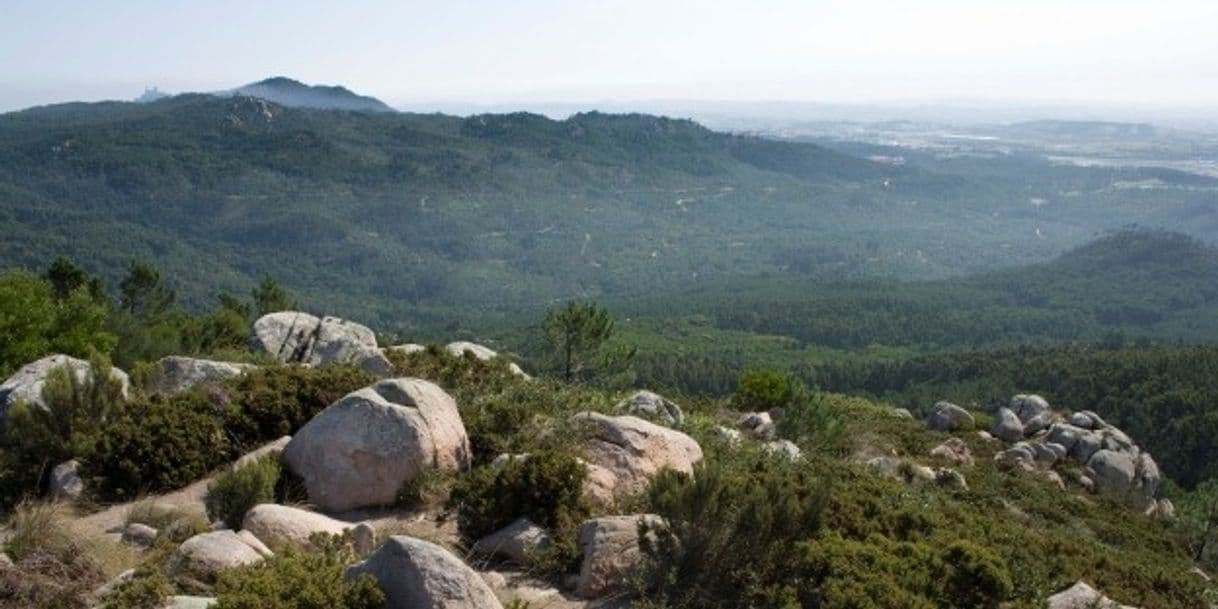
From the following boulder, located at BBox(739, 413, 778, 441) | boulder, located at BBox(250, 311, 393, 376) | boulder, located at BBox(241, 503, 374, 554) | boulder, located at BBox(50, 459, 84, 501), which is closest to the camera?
boulder, located at BBox(241, 503, 374, 554)

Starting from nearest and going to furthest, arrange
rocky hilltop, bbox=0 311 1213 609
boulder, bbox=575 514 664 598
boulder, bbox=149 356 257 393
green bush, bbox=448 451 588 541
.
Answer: rocky hilltop, bbox=0 311 1213 609, boulder, bbox=575 514 664 598, green bush, bbox=448 451 588 541, boulder, bbox=149 356 257 393

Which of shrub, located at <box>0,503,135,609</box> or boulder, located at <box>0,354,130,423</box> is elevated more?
shrub, located at <box>0,503,135,609</box>

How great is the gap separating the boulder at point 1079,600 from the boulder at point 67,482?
44.0 ft

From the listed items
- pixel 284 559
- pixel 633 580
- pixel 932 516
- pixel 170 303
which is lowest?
pixel 170 303

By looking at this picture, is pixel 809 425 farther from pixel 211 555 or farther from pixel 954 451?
Result: pixel 211 555

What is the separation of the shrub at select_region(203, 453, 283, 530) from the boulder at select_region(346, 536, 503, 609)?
11.7ft

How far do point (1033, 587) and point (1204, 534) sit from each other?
35.8 meters

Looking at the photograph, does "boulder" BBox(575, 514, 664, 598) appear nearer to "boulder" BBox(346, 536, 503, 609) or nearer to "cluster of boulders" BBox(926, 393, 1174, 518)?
"boulder" BBox(346, 536, 503, 609)

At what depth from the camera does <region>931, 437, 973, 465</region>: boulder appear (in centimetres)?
4084

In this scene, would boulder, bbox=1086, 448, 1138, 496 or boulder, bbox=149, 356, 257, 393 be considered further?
boulder, bbox=1086, 448, 1138, 496

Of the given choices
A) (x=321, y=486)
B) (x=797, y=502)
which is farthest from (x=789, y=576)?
(x=321, y=486)

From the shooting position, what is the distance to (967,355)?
121 meters

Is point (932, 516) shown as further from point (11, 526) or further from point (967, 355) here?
point (967, 355)

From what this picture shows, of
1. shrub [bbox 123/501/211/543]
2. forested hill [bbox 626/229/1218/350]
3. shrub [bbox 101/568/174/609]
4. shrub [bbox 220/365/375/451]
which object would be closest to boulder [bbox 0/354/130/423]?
shrub [bbox 220/365/375/451]
